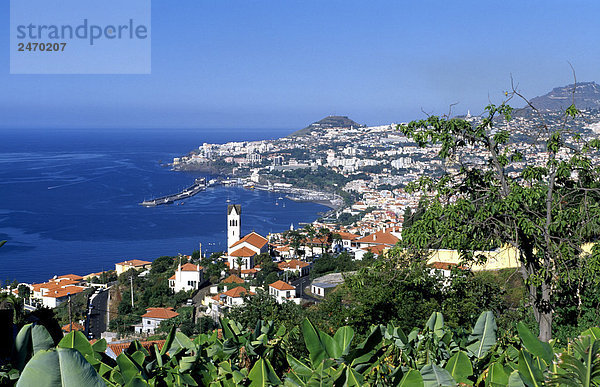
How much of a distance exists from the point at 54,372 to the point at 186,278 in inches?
647

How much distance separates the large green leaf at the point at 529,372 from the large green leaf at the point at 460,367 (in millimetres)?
125

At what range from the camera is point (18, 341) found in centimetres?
108

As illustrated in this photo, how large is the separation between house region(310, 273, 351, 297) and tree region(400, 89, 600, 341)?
1156cm

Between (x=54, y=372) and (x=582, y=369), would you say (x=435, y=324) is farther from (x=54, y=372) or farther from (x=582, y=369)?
(x=54, y=372)

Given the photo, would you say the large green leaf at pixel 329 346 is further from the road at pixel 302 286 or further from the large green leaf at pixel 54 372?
the road at pixel 302 286

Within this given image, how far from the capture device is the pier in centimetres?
3754

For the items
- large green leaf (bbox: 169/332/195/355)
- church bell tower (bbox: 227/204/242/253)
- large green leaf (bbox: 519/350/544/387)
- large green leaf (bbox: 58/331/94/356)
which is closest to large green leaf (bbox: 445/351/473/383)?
large green leaf (bbox: 519/350/544/387)

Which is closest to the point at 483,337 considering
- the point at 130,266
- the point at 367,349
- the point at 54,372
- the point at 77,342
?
the point at 367,349

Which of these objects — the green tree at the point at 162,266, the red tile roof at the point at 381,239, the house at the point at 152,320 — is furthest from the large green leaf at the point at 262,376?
the red tile roof at the point at 381,239

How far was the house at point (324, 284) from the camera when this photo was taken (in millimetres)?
14344

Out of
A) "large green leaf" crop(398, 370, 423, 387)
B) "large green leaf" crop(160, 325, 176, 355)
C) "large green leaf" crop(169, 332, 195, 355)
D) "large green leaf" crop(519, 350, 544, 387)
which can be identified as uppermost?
"large green leaf" crop(398, 370, 423, 387)

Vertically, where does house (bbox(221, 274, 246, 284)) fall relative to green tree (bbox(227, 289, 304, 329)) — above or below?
below

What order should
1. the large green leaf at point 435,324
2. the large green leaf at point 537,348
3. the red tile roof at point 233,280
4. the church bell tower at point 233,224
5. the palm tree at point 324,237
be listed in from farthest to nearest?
1. the palm tree at point 324,237
2. the church bell tower at point 233,224
3. the red tile roof at point 233,280
4. the large green leaf at point 435,324
5. the large green leaf at point 537,348

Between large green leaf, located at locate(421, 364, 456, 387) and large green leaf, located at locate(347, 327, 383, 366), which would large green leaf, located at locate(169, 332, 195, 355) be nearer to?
large green leaf, located at locate(347, 327, 383, 366)
